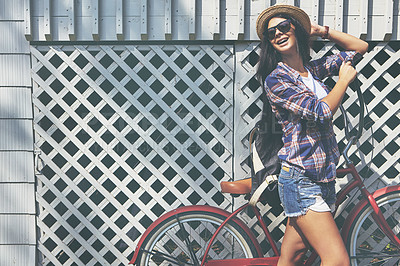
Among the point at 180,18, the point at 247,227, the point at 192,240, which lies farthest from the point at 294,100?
the point at 192,240

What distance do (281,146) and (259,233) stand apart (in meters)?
0.82

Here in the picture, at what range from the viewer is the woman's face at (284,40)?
2.20 meters

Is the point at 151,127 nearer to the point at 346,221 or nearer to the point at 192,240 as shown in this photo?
the point at 192,240

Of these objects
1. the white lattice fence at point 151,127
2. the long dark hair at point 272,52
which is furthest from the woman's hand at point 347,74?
the white lattice fence at point 151,127

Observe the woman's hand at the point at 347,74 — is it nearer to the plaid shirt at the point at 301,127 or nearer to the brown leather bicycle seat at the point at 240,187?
the plaid shirt at the point at 301,127

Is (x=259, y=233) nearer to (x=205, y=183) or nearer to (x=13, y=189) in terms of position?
(x=205, y=183)

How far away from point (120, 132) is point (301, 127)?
1354mm

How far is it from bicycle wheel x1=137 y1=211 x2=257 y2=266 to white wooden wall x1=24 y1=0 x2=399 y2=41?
4.19ft

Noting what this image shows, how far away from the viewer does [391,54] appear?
285cm

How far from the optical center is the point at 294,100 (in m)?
2.04

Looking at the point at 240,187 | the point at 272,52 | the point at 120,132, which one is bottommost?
the point at 240,187

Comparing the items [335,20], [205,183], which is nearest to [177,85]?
[205,183]

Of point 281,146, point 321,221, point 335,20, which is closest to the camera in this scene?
point 321,221

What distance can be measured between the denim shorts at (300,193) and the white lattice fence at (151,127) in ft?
2.40
